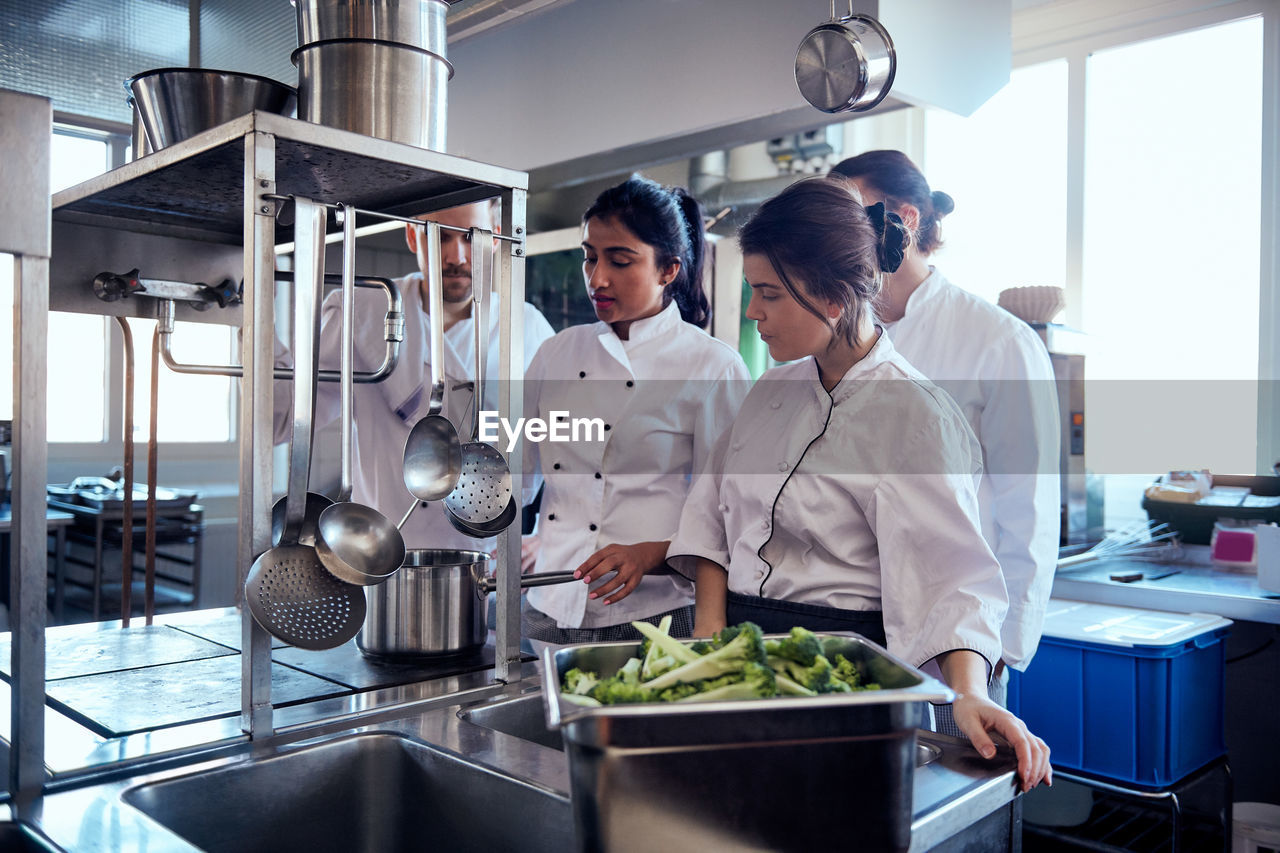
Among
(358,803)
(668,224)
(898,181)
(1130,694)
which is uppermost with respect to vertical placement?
(898,181)

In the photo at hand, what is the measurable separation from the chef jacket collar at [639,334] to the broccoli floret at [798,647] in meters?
1.25

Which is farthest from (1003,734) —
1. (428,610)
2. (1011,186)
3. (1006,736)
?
(1011,186)

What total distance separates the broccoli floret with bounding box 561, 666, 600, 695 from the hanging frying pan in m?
1.57

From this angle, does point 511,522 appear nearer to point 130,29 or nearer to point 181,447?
point 130,29

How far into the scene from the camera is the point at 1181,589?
8.67 ft

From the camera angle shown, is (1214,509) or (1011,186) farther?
(1011,186)

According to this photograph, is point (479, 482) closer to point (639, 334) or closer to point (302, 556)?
point (302, 556)

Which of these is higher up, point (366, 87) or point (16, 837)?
point (366, 87)

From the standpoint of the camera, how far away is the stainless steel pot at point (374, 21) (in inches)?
51.3

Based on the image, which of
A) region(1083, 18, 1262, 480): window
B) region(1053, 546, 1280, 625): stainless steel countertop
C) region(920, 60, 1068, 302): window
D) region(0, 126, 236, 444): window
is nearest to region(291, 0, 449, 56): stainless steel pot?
region(1053, 546, 1280, 625): stainless steel countertop

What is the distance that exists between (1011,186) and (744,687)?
3.64 m

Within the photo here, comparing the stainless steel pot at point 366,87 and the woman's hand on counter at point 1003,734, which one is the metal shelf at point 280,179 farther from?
the woman's hand on counter at point 1003,734

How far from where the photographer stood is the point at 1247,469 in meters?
3.28

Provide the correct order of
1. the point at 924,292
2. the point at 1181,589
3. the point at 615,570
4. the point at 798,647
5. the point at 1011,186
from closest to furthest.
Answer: the point at 798,647, the point at 615,570, the point at 924,292, the point at 1181,589, the point at 1011,186
